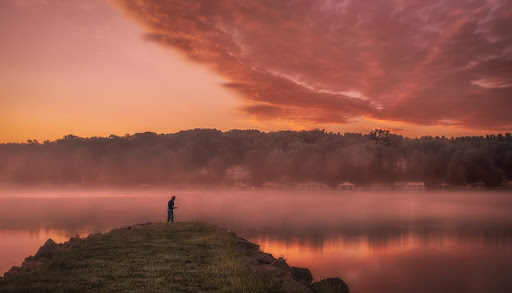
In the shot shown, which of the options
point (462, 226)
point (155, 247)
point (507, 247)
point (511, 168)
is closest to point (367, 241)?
point (507, 247)

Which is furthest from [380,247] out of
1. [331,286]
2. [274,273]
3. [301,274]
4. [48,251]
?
[48,251]

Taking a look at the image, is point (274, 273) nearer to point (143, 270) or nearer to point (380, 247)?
point (143, 270)

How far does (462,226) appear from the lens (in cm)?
5772

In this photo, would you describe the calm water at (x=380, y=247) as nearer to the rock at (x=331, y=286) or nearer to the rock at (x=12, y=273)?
the rock at (x=331, y=286)

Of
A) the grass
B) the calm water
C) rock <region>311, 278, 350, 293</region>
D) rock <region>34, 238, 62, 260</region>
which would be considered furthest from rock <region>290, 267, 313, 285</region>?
rock <region>34, 238, 62, 260</region>

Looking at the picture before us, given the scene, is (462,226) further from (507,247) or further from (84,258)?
(84,258)

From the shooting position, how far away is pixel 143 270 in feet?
55.4

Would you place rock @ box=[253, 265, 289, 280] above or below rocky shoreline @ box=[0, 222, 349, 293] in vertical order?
above

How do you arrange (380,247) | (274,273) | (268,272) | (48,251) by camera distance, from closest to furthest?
1. (268,272)
2. (274,273)
3. (48,251)
4. (380,247)

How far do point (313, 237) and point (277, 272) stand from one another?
2795cm

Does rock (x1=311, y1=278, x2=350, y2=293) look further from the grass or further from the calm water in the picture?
the calm water

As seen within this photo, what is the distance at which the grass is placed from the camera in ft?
47.3

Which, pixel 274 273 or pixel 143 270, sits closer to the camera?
pixel 143 270

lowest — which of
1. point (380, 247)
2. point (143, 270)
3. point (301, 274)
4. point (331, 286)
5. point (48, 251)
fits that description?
point (380, 247)
